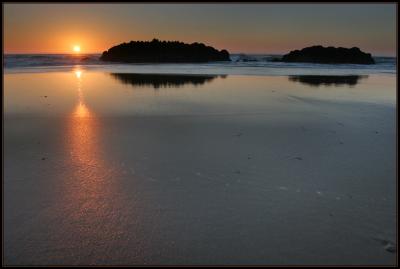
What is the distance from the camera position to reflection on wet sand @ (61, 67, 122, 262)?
2307 millimetres

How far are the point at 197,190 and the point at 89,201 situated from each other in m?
0.96

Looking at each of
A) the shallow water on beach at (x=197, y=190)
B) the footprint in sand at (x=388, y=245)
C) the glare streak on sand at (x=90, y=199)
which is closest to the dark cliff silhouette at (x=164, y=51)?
the shallow water on beach at (x=197, y=190)

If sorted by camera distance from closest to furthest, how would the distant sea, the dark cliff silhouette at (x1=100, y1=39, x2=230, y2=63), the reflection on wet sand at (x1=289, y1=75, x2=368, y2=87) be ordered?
the reflection on wet sand at (x1=289, y1=75, x2=368, y2=87), the distant sea, the dark cliff silhouette at (x1=100, y1=39, x2=230, y2=63)

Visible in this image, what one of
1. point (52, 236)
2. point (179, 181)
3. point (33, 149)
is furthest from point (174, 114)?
point (52, 236)

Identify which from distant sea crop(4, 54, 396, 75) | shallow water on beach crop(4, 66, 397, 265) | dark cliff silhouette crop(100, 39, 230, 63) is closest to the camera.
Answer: shallow water on beach crop(4, 66, 397, 265)

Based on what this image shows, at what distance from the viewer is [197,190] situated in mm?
3135

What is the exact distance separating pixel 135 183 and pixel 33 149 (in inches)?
68.6

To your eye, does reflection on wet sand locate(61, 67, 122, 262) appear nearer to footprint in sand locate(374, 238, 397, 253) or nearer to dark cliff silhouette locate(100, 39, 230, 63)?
footprint in sand locate(374, 238, 397, 253)

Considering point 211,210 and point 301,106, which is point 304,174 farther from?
point 301,106

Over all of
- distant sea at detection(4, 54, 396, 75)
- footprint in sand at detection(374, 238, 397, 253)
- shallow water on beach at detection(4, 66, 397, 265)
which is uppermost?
distant sea at detection(4, 54, 396, 75)

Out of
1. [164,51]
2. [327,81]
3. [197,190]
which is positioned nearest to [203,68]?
[327,81]

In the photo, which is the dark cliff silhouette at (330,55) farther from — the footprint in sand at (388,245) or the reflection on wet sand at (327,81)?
the footprint in sand at (388,245)

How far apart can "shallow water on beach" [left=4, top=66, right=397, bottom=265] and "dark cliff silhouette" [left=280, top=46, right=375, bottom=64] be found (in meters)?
43.0

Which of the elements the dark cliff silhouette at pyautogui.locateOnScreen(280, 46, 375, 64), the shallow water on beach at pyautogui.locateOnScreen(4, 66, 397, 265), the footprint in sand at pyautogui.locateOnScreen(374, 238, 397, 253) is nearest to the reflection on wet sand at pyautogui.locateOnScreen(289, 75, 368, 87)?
the shallow water on beach at pyautogui.locateOnScreen(4, 66, 397, 265)
